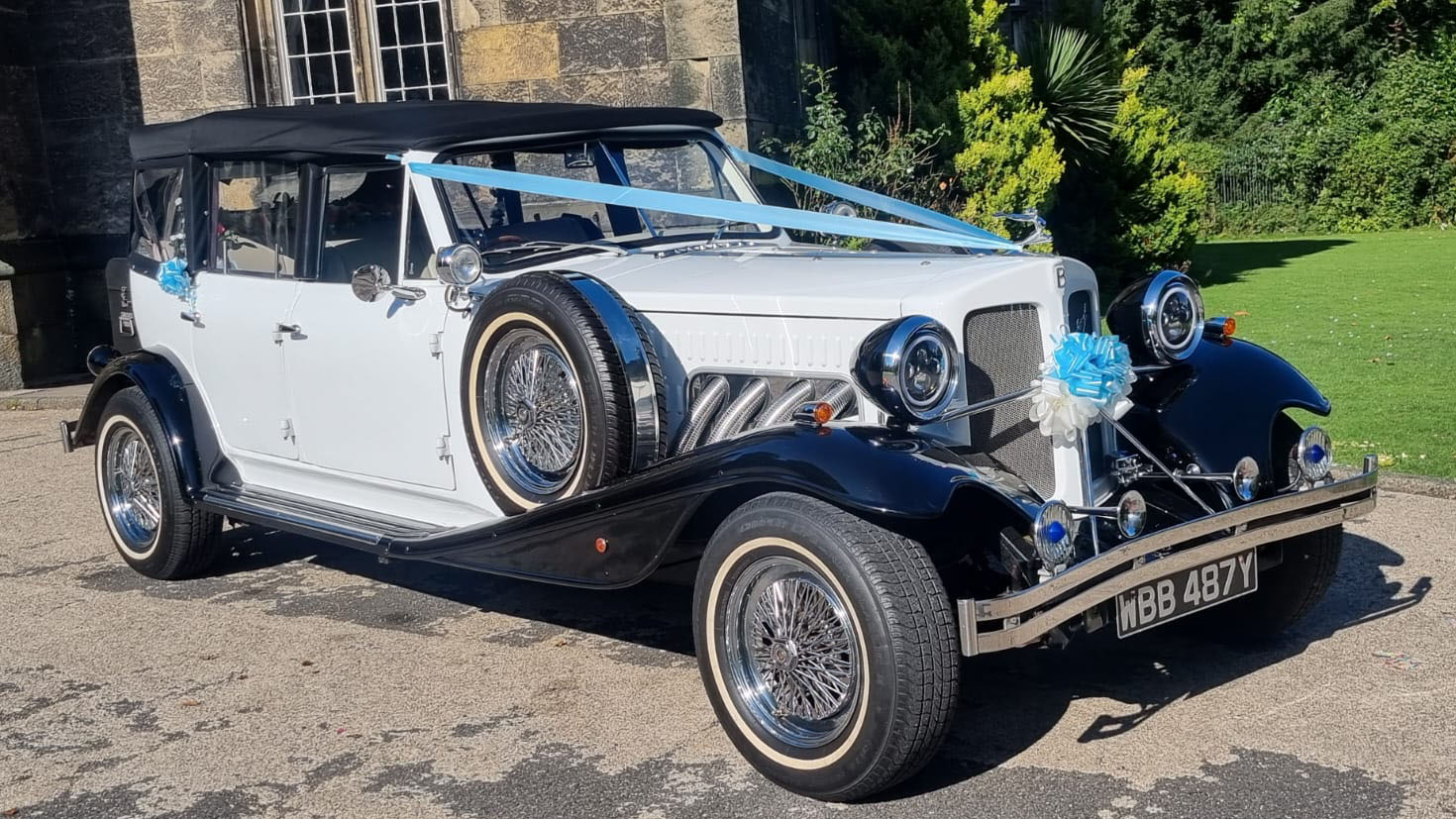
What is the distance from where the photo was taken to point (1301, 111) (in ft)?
98.7

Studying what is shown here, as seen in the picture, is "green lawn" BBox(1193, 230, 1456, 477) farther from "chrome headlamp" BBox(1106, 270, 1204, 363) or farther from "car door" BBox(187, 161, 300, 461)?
"car door" BBox(187, 161, 300, 461)

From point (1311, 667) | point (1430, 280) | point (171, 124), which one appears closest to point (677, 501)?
point (1311, 667)

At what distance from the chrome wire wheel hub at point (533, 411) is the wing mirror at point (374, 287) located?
583mm

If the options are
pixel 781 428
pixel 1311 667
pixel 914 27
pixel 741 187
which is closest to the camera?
pixel 781 428

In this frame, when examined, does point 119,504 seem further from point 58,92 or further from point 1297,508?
point 58,92

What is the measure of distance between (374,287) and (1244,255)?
19854 mm

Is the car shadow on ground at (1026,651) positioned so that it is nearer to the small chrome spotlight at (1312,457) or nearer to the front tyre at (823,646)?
the front tyre at (823,646)

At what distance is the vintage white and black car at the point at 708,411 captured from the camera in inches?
157

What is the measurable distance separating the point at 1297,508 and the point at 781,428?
1.55 m

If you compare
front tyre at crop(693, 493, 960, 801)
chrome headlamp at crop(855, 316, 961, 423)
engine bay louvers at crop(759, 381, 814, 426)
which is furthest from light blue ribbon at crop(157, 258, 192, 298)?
chrome headlamp at crop(855, 316, 961, 423)

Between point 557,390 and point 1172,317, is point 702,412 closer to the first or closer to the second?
point 557,390

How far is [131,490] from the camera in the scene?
6.82m

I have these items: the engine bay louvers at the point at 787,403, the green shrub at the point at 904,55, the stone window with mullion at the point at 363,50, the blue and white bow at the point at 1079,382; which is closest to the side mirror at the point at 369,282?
the engine bay louvers at the point at 787,403

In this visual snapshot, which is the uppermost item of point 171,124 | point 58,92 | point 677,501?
point 58,92
